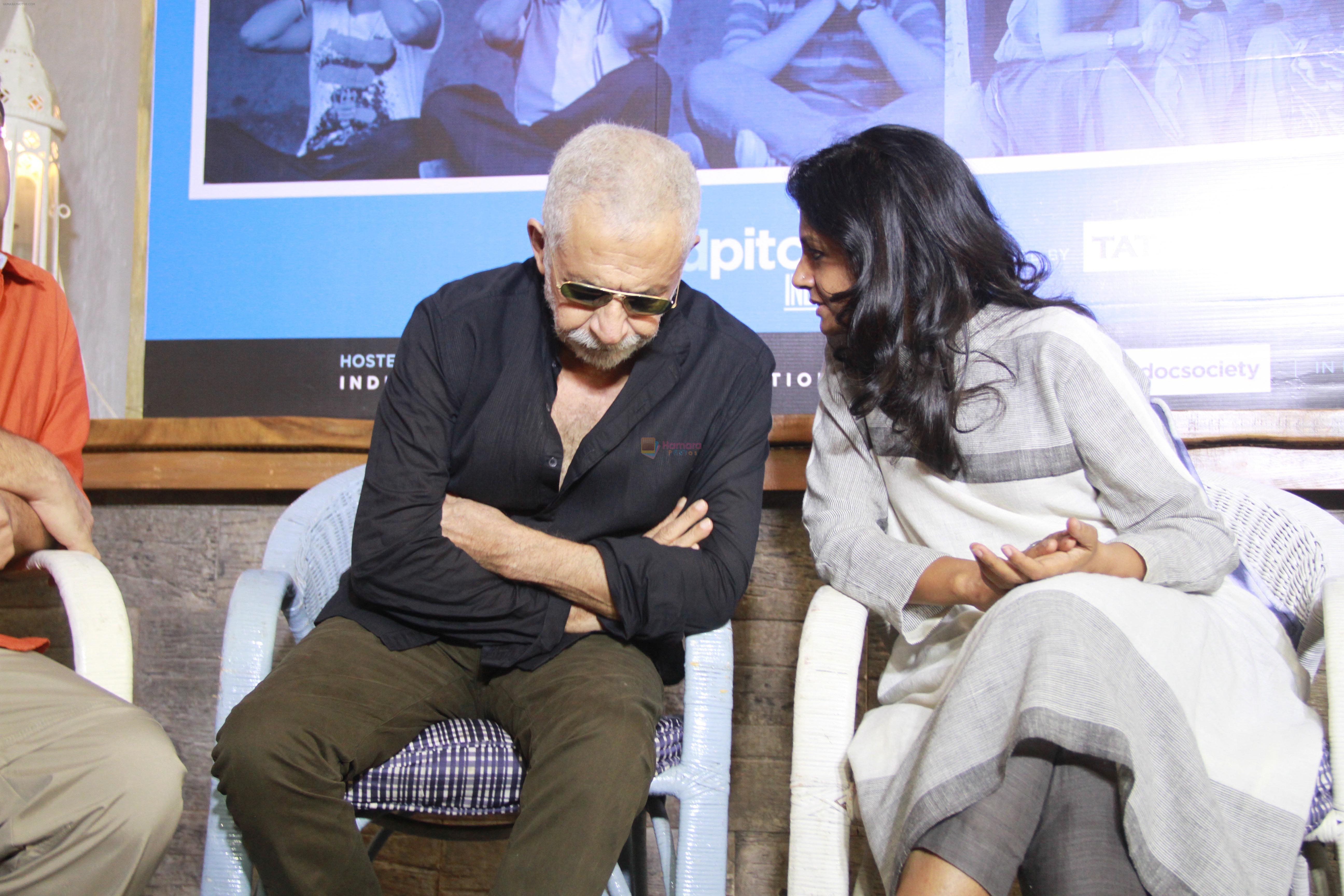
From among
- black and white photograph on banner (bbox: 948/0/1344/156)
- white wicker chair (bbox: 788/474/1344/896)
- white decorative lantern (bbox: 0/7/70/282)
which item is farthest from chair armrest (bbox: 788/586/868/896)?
white decorative lantern (bbox: 0/7/70/282)

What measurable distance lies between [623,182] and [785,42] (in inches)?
41.5

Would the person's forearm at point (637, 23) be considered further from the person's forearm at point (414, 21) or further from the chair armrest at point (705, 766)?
the chair armrest at point (705, 766)

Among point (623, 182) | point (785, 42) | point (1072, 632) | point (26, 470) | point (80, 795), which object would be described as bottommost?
point (80, 795)

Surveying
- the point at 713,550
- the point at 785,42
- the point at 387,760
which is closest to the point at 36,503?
the point at 387,760

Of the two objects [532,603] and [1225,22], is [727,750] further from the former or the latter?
[1225,22]

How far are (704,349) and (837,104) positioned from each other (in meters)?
0.96

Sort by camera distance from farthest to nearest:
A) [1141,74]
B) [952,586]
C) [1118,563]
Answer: [1141,74] → [952,586] → [1118,563]

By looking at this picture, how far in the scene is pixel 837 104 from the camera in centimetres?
240

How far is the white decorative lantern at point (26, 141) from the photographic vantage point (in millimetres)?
2611

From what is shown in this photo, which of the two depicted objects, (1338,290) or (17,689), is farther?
(1338,290)

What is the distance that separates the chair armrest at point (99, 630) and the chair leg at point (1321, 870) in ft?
5.49

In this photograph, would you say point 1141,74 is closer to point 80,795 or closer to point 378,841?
point 378,841

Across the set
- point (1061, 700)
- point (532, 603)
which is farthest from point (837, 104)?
point (1061, 700)

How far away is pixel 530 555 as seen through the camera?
159 cm
